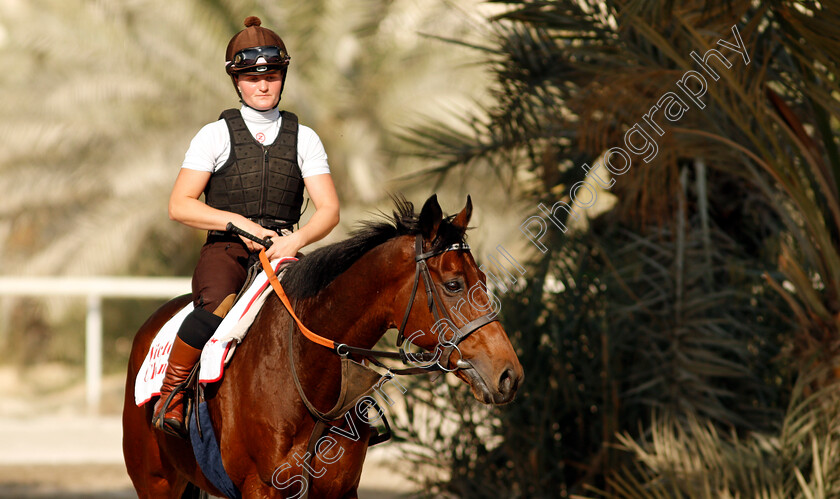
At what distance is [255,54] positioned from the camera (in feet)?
12.1

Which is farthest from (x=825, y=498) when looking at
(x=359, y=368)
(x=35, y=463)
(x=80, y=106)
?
(x=80, y=106)

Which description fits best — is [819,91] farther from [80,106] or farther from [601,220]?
[80,106]

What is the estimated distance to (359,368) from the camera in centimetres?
343

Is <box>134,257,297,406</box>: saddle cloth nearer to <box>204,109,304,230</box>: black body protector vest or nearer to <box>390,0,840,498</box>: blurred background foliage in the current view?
<box>204,109,304,230</box>: black body protector vest

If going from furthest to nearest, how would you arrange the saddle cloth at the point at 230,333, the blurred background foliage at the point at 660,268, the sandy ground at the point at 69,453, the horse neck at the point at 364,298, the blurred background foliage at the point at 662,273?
the sandy ground at the point at 69,453
the blurred background foliage at the point at 662,273
the blurred background foliage at the point at 660,268
the saddle cloth at the point at 230,333
the horse neck at the point at 364,298

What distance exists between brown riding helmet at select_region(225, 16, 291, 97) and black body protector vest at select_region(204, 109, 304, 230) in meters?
0.20

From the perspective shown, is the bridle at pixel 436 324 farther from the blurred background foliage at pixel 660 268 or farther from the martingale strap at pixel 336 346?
the blurred background foliage at pixel 660 268

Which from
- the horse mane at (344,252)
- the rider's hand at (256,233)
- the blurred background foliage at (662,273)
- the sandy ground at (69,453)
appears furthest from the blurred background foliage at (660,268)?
the horse mane at (344,252)

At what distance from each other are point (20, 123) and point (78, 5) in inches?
80.2

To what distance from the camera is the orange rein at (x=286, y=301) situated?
338 centimetres

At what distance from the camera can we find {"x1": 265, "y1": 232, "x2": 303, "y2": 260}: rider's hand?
3.65 meters

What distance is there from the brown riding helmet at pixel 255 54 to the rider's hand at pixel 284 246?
0.69 metres

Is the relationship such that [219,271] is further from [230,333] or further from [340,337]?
[340,337]

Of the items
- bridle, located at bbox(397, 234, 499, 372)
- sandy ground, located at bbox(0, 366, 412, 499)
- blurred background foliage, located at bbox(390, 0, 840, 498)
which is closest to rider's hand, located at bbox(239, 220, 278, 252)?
bridle, located at bbox(397, 234, 499, 372)
